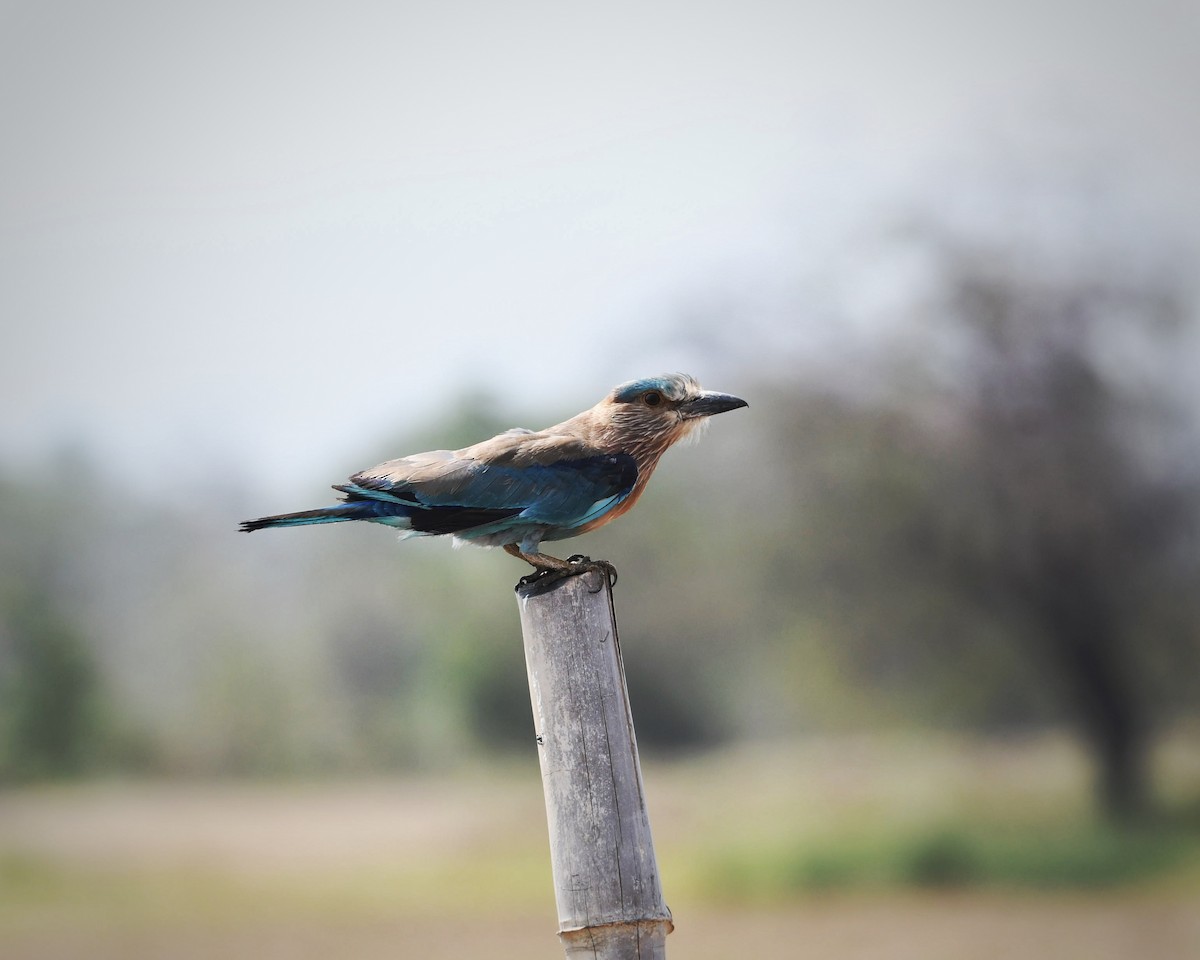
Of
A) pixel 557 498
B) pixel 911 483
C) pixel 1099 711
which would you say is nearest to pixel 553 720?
pixel 557 498

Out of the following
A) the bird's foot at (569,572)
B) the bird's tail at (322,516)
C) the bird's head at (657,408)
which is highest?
the bird's head at (657,408)

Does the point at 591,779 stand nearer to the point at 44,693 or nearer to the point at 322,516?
the point at 322,516

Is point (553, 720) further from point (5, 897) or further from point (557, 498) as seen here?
point (5, 897)

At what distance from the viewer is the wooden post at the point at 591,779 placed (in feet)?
11.2

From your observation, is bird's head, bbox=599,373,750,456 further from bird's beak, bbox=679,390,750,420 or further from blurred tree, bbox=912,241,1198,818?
blurred tree, bbox=912,241,1198,818

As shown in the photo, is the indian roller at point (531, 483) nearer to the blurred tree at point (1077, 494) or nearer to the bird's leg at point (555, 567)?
the bird's leg at point (555, 567)

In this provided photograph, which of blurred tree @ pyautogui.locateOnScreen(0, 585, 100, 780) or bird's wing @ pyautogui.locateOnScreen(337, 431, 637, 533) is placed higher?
blurred tree @ pyautogui.locateOnScreen(0, 585, 100, 780)

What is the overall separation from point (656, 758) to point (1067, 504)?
6.98m

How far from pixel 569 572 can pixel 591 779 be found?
65cm

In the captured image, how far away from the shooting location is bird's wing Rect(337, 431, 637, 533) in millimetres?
4078

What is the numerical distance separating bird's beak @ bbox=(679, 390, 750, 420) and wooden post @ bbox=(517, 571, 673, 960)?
1.11m

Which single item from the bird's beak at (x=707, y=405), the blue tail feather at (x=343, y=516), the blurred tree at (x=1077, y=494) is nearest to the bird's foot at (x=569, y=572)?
the blue tail feather at (x=343, y=516)

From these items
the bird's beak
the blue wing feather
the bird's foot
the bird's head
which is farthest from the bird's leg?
the bird's beak

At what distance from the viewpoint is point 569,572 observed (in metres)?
3.87
